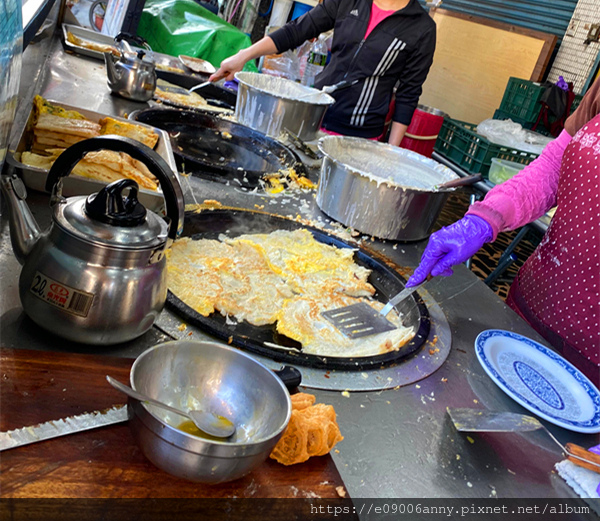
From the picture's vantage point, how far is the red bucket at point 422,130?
533 cm

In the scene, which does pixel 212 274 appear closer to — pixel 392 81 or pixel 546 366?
pixel 546 366

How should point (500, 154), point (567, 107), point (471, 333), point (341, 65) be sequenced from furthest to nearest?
1. point (567, 107)
2. point (500, 154)
3. point (341, 65)
4. point (471, 333)

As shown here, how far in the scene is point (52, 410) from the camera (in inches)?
30.5

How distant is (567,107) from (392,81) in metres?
3.65

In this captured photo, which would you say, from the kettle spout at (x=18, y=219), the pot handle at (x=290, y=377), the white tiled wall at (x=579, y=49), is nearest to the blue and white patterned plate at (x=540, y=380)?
the pot handle at (x=290, y=377)

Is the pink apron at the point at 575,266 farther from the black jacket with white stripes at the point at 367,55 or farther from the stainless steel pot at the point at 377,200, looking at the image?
the black jacket with white stripes at the point at 367,55

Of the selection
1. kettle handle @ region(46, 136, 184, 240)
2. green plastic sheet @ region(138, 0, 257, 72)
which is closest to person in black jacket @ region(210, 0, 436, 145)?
green plastic sheet @ region(138, 0, 257, 72)

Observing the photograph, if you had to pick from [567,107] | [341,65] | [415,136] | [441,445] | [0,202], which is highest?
[567,107]

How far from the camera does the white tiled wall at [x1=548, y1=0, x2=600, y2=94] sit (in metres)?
6.59

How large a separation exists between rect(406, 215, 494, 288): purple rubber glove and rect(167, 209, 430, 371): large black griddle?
0.10m

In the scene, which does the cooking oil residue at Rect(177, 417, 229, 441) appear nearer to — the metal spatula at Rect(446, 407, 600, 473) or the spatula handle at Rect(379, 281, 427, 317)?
the metal spatula at Rect(446, 407, 600, 473)

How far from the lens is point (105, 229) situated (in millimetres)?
882

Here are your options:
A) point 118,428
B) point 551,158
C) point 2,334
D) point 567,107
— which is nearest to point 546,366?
point 551,158

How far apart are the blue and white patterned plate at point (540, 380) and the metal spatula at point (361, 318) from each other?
28 centimetres
